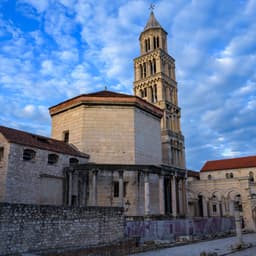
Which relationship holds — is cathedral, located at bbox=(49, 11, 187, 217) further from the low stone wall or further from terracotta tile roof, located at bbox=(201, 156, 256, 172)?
terracotta tile roof, located at bbox=(201, 156, 256, 172)

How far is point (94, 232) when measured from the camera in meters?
15.9

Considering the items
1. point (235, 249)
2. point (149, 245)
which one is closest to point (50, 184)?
point (149, 245)

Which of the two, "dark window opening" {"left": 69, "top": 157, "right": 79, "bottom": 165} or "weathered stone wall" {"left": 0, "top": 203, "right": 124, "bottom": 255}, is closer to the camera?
"weathered stone wall" {"left": 0, "top": 203, "right": 124, "bottom": 255}

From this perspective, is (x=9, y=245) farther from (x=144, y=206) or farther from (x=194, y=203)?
(x=194, y=203)

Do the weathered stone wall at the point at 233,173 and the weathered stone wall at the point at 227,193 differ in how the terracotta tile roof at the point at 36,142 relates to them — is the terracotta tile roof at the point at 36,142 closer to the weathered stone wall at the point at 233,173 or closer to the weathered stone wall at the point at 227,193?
the weathered stone wall at the point at 227,193

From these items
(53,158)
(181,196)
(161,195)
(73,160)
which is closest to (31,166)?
(53,158)

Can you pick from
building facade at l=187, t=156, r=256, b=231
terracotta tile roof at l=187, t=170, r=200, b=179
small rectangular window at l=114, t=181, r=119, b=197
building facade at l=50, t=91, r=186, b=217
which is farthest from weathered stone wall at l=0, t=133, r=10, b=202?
terracotta tile roof at l=187, t=170, r=200, b=179

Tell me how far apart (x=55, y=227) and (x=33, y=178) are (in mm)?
9428

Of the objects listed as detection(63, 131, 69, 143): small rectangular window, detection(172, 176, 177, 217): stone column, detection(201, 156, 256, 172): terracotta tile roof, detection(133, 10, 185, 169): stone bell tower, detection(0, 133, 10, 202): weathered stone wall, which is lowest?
detection(172, 176, 177, 217): stone column

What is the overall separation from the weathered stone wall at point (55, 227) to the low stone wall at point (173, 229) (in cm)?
140

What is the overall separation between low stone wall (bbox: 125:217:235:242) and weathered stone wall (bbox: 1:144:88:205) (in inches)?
333

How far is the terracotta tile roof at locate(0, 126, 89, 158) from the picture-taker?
72.2 feet

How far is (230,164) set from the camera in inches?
2532

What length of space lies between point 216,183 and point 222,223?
1790 centimetres
